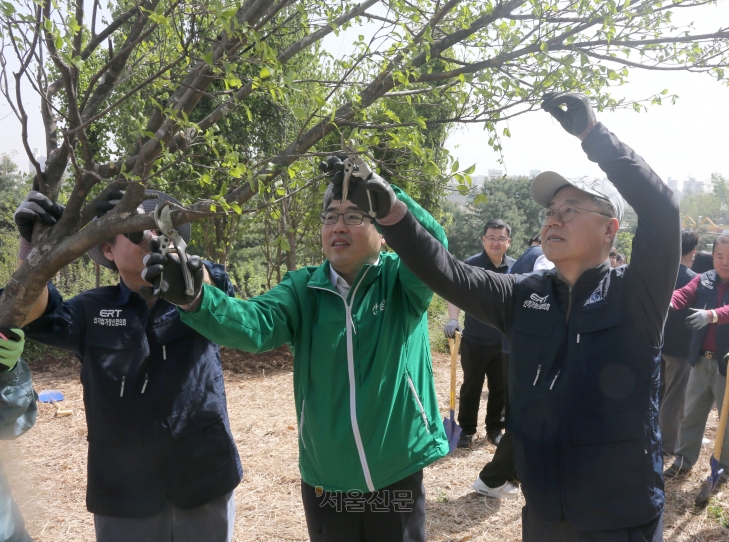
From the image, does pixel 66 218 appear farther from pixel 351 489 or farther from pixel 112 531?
pixel 351 489

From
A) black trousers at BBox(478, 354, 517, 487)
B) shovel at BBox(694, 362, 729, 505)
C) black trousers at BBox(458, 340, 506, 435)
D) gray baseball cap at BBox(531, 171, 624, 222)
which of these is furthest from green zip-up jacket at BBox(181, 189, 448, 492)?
black trousers at BBox(458, 340, 506, 435)

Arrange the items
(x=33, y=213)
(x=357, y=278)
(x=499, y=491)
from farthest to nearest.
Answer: (x=499, y=491) → (x=33, y=213) → (x=357, y=278)

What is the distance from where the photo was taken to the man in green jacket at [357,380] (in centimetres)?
219

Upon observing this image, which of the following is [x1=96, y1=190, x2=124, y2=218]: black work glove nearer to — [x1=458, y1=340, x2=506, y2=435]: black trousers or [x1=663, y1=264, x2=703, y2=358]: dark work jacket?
[x1=458, y1=340, x2=506, y2=435]: black trousers

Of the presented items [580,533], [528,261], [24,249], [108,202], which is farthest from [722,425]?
[24,249]

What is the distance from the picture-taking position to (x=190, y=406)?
2264 millimetres

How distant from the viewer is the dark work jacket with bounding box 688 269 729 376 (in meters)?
4.64

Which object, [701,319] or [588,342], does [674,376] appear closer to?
[701,319]

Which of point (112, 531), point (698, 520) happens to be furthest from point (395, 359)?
point (698, 520)

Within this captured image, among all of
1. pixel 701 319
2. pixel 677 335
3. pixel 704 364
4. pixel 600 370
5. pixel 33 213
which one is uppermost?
pixel 33 213

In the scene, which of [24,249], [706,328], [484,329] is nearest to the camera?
[24,249]

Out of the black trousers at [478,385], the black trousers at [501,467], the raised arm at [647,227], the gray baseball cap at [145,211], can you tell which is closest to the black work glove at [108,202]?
the gray baseball cap at [145,211]

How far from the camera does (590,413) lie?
1883 millimetres

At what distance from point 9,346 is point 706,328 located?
506cm
